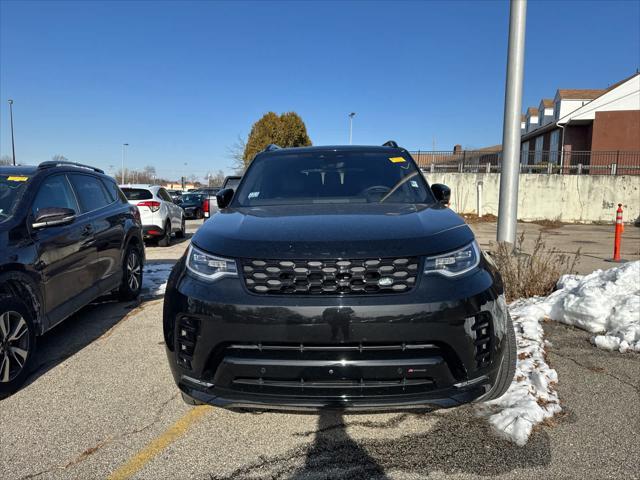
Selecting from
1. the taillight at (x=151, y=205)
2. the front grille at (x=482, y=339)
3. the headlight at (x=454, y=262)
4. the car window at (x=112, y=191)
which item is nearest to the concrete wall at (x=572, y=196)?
the taillight at (x=151, y=205)

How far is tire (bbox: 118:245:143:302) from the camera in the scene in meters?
5.77

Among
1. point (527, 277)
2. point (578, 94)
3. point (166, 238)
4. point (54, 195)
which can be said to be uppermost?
point (578, 94)

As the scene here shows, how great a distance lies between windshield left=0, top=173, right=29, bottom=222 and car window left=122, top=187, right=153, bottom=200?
301 inches

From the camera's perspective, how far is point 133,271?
6062 millimetres

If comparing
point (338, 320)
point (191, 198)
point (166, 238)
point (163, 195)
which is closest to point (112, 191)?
point (338, 320)

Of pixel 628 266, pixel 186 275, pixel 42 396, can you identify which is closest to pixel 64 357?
pixel 42 396

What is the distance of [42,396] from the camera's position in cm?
332

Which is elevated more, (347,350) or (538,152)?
(538,152)

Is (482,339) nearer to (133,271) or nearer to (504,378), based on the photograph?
(504,378)

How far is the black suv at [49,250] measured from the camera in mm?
3365

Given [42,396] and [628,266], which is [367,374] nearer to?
[42,396]

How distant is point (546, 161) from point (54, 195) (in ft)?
82.3

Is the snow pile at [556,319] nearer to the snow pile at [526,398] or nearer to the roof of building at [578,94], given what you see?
the snow pile at [526,398]

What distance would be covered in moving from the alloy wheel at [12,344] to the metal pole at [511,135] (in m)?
6.29
